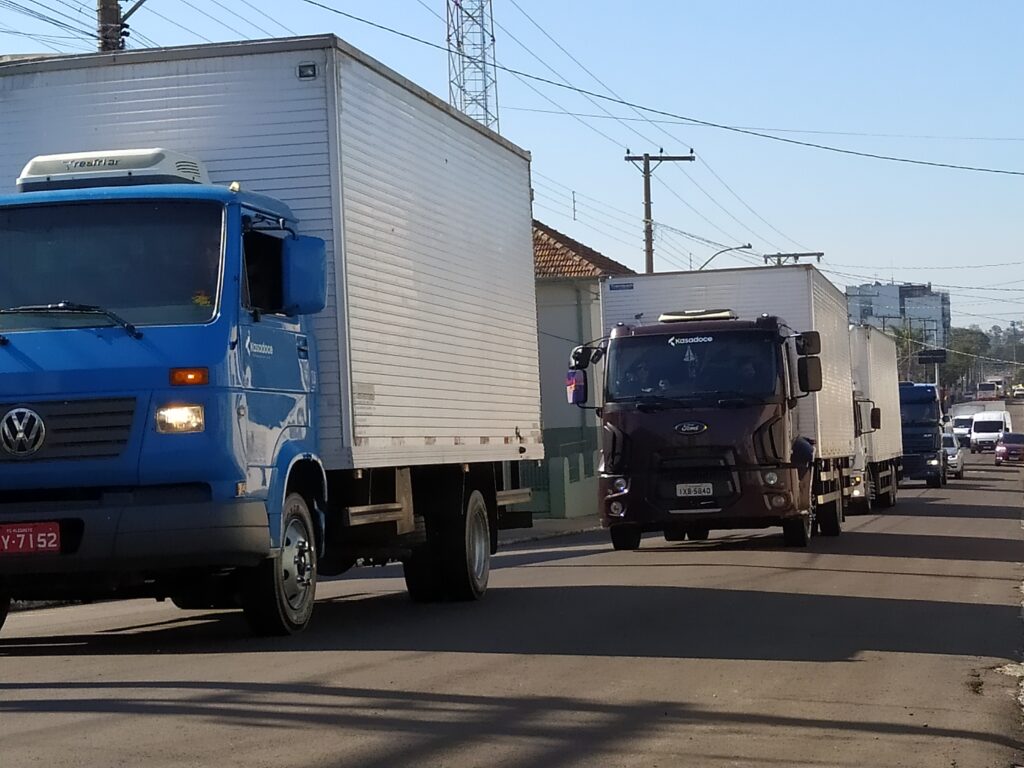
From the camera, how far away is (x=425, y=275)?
531 inches

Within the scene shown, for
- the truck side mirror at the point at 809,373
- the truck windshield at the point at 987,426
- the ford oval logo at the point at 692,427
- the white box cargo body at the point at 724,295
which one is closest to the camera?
the ford oval logo at the point at 692,427

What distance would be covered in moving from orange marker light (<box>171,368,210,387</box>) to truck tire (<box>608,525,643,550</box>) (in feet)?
41.9

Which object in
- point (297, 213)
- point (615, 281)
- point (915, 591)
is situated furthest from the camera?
point (615, 281)

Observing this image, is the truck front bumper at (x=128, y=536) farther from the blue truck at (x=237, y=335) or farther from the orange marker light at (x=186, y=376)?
the orange marker light at (x=186, y=376)

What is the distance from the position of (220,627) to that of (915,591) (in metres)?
6.58

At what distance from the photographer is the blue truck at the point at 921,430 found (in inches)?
1907

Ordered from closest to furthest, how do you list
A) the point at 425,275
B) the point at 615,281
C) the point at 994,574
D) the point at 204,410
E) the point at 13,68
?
the point at 204,410
the point at 13,68
the point at 425,275
the point at 994,574
the point at 615,281

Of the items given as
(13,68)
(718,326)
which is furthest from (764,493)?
(13,68)

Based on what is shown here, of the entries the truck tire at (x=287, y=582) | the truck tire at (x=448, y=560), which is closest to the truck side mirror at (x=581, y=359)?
the truck tire at (x=448, y=560)

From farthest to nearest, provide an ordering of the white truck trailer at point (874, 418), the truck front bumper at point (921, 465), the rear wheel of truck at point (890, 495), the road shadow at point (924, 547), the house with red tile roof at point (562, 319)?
the house with red tile roof at point (562, 319)
the truck front bumper at point (921, 465)
the rear wheel of truck at point (890, 495)
the white truck trailer at point (874, 418)
the road shadow at point (924, 547)

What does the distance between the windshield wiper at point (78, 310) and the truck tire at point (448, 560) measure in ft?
15.4

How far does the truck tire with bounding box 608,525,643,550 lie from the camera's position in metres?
22.3

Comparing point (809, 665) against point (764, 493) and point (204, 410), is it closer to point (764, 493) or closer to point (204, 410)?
point (204, 410)

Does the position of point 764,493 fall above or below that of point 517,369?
below
